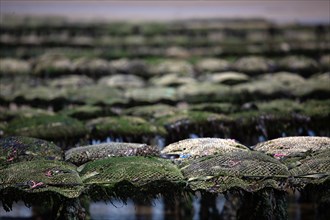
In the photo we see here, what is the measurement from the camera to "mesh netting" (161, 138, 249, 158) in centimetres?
1232

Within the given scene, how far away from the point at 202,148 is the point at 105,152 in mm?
1674

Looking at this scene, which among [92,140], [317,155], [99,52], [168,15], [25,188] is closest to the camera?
[25,188]

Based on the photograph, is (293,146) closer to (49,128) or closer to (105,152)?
(105,152)

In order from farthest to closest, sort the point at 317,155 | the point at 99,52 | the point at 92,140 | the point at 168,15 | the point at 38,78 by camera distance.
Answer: the point at 168,15 < the point at 99,52 < the point at 38,78 < the point at 92,140 < the point at 317,155

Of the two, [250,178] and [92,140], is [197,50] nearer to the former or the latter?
[92,140]

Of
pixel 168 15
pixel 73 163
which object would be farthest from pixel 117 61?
pixel 73 163

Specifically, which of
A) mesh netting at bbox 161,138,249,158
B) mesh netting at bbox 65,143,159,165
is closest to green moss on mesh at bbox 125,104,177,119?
mesh netting at bbox 161,138,249,158

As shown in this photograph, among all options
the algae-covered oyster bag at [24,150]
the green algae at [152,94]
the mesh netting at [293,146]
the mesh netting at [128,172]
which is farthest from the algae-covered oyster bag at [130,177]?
the green algae at [152,94]

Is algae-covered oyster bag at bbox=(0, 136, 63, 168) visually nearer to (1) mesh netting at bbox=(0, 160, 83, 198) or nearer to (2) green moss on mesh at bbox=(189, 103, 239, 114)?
(1) mesh netting at bbox=(0, 160, 83, 198)

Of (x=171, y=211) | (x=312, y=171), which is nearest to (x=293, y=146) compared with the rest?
(x=312, y=171)

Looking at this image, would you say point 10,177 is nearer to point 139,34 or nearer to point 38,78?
point 38,78

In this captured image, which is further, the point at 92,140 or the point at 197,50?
the point at 197,50

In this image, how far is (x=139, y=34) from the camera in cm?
2958

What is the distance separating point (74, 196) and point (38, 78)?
15.2m
